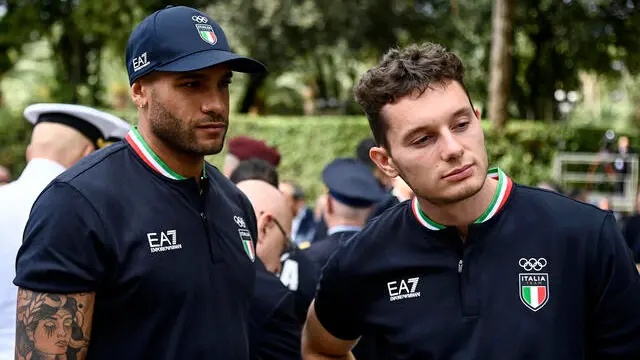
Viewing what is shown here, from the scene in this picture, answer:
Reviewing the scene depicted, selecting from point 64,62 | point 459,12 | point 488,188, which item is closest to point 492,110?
point 459,12

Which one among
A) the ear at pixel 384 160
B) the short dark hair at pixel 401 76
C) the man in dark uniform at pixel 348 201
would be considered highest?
the short dark hair at pixel 401 76

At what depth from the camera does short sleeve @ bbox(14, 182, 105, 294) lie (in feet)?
9.60

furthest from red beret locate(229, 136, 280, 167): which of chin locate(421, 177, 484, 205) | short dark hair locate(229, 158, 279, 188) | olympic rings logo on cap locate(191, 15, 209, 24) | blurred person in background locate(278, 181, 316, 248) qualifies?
chin locate(421, 177, 484, 205)

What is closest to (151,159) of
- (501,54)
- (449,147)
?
(449,147)

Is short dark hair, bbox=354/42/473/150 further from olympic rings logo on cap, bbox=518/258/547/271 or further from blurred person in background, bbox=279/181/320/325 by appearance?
blurred person in background, bbox=279/181/320/325

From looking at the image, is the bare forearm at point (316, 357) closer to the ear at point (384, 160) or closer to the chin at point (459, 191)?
the ear at point (384, 160)

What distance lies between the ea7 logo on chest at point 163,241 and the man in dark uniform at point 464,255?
60 cm

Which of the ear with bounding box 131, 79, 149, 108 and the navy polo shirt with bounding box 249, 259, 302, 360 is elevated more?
the ear with bounding box 131, 79, 149, 108

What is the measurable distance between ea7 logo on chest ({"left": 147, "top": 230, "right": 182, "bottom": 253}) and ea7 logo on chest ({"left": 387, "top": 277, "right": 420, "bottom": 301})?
2.48 ft

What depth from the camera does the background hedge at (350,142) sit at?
2045cm

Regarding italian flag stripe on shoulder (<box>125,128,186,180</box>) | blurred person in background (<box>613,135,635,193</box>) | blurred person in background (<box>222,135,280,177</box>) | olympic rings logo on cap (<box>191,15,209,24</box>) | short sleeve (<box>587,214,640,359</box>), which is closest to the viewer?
short sleeve (<box>587,214,640,359</box>)

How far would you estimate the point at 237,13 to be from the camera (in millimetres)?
26344

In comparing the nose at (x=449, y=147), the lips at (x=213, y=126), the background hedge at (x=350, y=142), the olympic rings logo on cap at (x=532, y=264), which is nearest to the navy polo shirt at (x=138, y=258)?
the lips at (x=213, y=126)

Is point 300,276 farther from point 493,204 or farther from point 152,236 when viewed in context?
point 493,204
